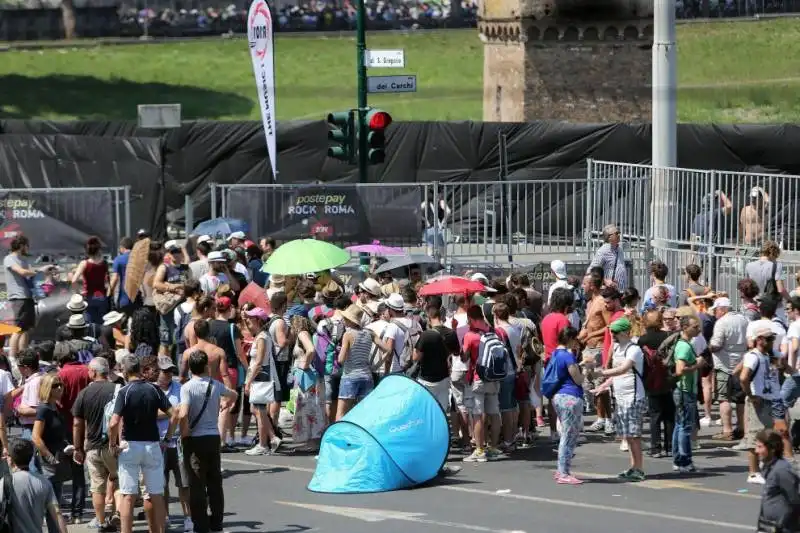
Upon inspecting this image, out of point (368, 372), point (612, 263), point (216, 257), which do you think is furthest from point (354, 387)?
point (612, 263)

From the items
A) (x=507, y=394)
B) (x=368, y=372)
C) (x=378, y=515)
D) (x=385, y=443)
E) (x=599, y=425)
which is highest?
(x=368, y=372)

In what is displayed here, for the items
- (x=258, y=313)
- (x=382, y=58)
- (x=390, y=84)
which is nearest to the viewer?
(x=258, y=313)

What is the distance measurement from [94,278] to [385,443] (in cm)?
665

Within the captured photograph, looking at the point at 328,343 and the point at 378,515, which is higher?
the point at 328,343

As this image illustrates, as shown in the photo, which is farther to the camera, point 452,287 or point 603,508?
point 452,287

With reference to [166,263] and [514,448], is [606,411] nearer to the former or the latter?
[514,448]

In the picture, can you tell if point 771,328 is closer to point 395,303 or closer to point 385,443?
point 395,303

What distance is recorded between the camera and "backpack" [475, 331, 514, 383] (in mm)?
16531

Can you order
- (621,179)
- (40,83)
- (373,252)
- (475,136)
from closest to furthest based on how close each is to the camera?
(373,252) < (621,179) < (475,136) < (40,83)

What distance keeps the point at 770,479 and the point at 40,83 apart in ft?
226

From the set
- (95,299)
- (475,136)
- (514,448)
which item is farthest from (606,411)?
(475,136)

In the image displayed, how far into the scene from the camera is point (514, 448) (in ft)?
57.8

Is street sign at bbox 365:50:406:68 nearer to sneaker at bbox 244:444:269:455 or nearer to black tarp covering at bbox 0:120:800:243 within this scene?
black tarp covering at bbox 0:120:800:243

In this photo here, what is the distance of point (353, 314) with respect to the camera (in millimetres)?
16969
